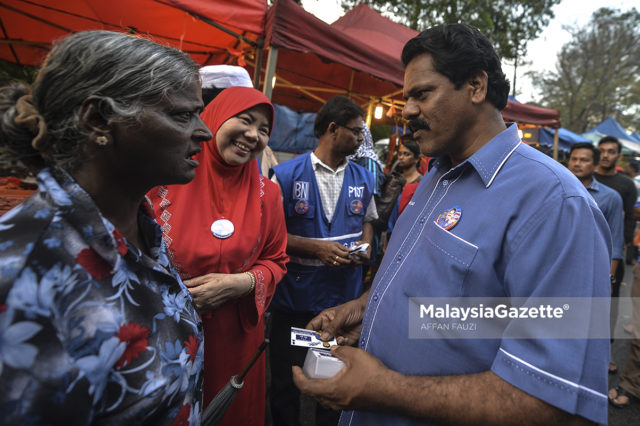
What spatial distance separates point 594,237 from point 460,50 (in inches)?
29.1

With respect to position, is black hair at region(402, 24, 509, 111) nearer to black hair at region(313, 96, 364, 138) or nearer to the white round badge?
the white round badge

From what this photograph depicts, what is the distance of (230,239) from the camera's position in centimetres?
176

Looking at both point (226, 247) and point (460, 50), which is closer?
point (460, 50)

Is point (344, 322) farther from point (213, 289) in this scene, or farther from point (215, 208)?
point (215, 208)

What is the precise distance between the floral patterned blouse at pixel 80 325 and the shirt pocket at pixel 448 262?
759mm

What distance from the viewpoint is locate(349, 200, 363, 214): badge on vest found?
2869mm

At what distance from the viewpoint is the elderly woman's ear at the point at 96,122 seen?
874mm

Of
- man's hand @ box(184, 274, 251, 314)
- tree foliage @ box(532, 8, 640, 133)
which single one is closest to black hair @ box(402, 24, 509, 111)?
man's hand @ box(184, 274, 251, 314)

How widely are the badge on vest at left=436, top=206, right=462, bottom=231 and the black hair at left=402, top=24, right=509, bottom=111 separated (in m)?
0.44

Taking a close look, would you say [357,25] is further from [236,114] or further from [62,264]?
[62,264]

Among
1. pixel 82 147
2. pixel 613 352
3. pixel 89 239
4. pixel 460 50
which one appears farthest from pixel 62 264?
pixel 613 352

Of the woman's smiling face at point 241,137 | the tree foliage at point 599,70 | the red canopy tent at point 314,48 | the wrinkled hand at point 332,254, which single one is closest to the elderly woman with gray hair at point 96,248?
the woman's smiling face at point 241,137

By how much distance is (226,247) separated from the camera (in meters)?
1.74

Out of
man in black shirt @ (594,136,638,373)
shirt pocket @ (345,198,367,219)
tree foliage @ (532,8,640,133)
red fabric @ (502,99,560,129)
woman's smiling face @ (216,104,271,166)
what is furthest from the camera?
tree foliage @ (532,8,640,133)
